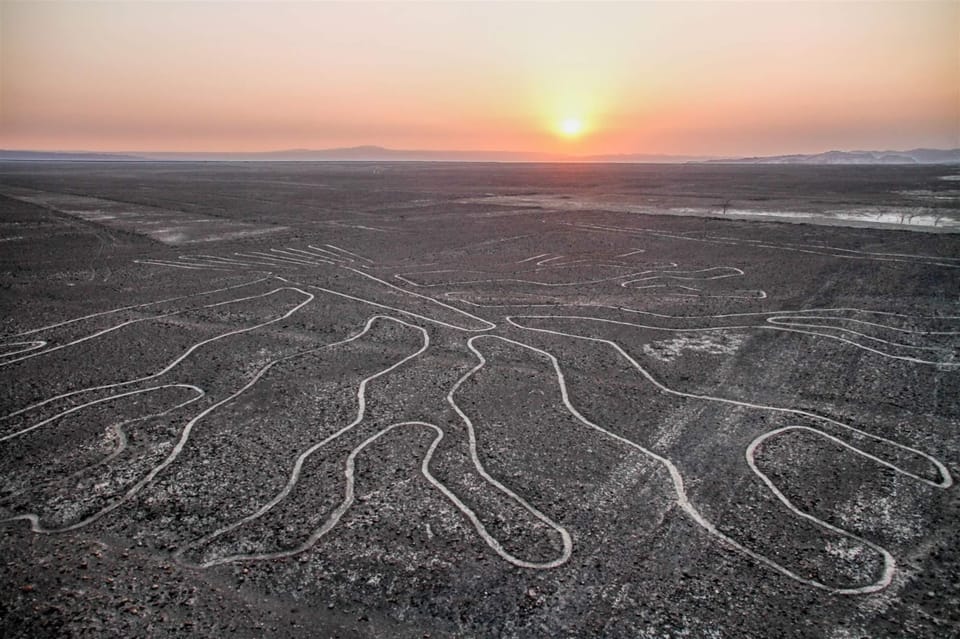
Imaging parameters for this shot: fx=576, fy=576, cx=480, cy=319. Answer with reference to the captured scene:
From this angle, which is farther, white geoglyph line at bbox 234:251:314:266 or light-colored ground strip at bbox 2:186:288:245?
light-colored ground strip at bbox 2:186:288:245

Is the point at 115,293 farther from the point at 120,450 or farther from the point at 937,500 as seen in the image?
the point at 937,500

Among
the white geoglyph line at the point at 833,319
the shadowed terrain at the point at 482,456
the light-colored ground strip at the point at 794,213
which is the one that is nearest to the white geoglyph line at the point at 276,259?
the shadowed terrain at the point at 482,456

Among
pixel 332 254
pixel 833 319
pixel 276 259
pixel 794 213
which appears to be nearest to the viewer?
pixel 833 319

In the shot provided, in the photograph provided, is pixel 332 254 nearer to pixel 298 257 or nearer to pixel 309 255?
pixel 309 255

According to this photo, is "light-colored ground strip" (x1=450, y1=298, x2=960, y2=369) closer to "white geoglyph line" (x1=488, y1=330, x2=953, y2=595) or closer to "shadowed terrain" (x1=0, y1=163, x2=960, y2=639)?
"shadowed terrain" (x1=0, y1=163, x2=960, y2=639)

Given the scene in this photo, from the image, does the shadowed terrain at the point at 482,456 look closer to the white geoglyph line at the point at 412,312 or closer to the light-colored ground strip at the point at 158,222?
the white geoglyph line at the point at 412,312

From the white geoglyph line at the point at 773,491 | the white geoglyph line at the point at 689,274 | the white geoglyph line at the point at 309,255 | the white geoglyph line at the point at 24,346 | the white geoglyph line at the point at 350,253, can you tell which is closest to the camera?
the white geoglyph line at the point at 773,491

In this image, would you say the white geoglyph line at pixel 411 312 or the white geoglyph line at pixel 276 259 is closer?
the white geoglyph line at pixel 411 312

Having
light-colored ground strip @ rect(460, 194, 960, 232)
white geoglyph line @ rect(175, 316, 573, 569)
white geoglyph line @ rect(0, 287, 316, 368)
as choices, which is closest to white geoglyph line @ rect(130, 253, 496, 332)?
white geoglyph line @ rect(0, 287, 316, 368)

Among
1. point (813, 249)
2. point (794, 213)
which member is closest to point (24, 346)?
point (813, 249)

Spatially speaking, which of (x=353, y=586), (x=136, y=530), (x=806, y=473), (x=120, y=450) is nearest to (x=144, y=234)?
(x=120, y=450)

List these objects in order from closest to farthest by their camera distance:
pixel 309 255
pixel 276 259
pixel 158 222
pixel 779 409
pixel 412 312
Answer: pixel 779 409 < pixel 412 312 < pixel 276 259 < pixel 309 255 < pixel 158 222
